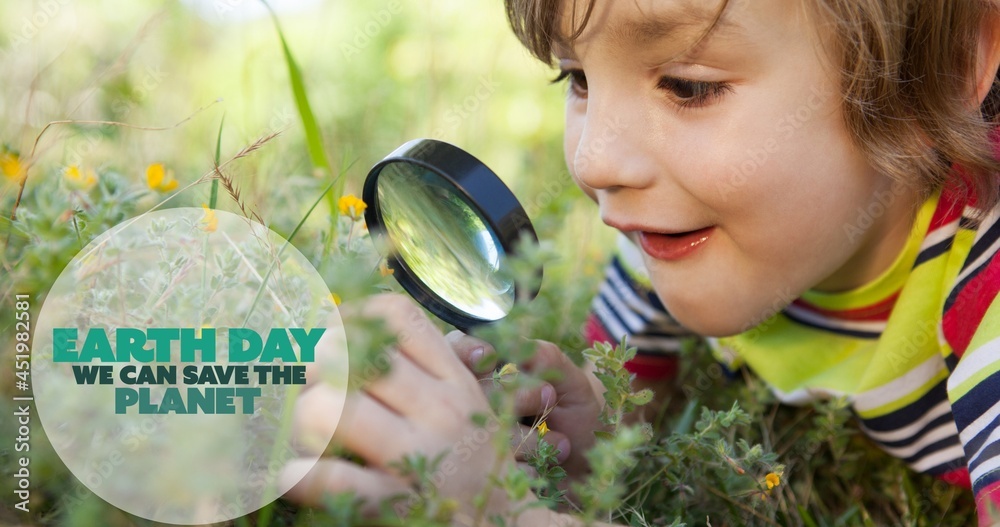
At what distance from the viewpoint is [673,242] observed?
1.84 meters

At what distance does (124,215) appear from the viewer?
1.73 meters

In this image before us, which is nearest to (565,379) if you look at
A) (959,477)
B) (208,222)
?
(208,222)

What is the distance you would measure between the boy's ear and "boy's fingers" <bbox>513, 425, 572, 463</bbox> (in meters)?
1.04

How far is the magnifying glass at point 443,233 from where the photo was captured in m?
1.41

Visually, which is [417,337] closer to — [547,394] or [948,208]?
[547,394]

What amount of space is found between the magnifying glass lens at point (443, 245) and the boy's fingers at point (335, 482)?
38 cm

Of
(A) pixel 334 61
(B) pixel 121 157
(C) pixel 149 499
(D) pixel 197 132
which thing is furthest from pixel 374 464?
(A) pixel 334 61

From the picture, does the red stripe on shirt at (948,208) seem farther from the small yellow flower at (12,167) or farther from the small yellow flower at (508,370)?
the small yellow flower at (12,167)

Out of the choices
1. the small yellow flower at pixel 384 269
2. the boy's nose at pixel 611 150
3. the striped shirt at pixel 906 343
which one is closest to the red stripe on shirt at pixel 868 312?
the striped shirt at pixel 906 343

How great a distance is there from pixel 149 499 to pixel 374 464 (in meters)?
0.29

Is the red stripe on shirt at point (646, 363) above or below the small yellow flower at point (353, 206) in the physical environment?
below

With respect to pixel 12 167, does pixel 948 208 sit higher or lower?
lower
